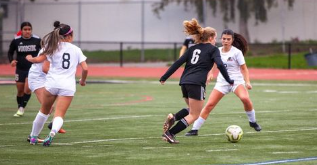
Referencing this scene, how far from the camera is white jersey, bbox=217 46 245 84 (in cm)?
1425

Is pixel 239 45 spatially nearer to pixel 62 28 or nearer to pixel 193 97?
pixel 193 97

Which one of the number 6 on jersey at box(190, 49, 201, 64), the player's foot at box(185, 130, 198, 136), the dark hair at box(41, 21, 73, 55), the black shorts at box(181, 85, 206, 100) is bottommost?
the player's foot at box(185, 130, 198, 136)

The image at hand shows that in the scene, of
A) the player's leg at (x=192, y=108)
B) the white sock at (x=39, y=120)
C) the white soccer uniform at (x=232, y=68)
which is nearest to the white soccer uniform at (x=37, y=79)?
the white sock at (x=39, y=120)

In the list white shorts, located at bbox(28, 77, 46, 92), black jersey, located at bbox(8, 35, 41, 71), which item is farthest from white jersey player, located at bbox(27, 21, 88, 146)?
black jersey, located at bbox(8, 35, 41, 71)

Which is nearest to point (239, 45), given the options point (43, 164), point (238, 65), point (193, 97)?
point (238, 65)

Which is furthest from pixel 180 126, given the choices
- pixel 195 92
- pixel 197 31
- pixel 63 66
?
pixel 63 66

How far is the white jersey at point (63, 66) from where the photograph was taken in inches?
494

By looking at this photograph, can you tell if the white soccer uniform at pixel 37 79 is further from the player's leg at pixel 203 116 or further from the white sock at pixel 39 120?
the player's leg at pixel 203 116

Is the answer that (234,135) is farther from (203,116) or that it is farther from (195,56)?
(195,56)

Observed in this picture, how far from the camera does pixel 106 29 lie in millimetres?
48156

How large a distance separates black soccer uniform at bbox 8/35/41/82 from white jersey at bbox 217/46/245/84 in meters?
5.12

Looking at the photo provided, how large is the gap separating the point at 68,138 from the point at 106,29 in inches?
1357

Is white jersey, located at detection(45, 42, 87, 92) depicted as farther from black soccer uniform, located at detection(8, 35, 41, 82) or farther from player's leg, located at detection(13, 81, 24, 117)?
player's leg, located at detection(13, 81, 24, 117)

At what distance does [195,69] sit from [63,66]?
2.12m
